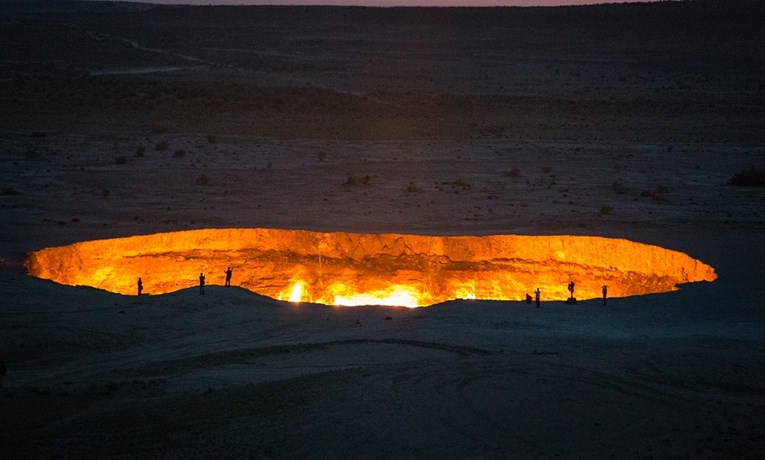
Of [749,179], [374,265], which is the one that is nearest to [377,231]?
[374,265]

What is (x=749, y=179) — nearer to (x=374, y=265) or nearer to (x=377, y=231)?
(x=377, y=231)

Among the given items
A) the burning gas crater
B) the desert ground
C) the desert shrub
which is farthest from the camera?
the desert shrub

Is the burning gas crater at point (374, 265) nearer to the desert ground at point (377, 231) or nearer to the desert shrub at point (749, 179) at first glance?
the desert ground at point (377, 231)

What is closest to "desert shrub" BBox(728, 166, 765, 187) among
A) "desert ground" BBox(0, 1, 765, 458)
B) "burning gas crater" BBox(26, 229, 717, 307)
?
"desert ground" BBox(0, 1, 765, 458)

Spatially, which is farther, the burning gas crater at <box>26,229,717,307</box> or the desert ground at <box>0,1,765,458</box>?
the burning gas crater at <box>26,229,717,307</box>

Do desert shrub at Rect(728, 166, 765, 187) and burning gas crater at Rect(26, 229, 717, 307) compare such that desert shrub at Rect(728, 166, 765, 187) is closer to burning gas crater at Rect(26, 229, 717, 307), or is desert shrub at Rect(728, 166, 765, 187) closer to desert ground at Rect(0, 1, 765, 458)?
desert ground at Rect(0, 1, 765, 458)

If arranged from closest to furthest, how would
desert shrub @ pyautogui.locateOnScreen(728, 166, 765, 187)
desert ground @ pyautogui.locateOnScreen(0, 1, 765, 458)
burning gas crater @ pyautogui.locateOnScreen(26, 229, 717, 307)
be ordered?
desert ground @ pyautogui.locateOnScreen(0, 1, 765, 458) → burning gas crater @ pyautogui.locateOnScreen(26, 229, 717, 307) → desert shrub @ pyautogui.locateOnScreen(728, 166, 765, 187)

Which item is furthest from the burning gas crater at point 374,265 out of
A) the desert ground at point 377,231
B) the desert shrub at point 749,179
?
the desert shrub at point 749,179
